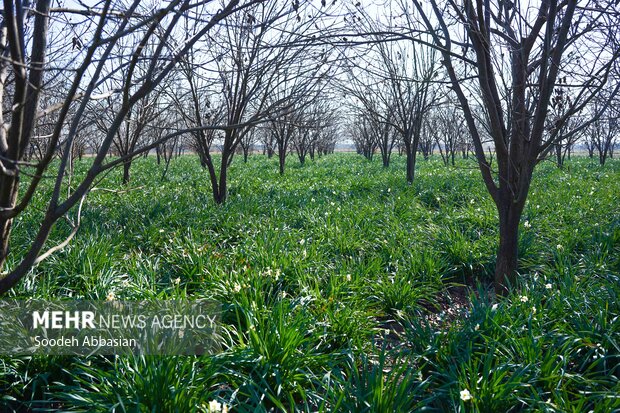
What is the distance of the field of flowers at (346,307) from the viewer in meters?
2.22

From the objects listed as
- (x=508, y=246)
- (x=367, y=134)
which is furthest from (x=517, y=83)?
(x=367, y=134)

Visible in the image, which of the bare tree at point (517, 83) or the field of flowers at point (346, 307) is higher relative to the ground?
the bare tree at point (517, 83)

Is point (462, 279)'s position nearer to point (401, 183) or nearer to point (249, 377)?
point (249, 377)

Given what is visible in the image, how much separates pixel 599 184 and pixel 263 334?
10628 mm

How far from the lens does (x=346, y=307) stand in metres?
3.21

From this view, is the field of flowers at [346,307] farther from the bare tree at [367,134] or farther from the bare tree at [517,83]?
the bare tree at [367,134]

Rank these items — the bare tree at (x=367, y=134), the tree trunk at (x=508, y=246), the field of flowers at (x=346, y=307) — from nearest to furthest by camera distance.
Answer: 1. the field of flowers at (x=346, y=307)
2. the tree trunk at (x=508, y=246)
3. the bare tree at (x=367, y=134)

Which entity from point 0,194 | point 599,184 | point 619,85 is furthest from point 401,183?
point 0,194

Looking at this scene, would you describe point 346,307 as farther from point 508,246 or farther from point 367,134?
point 367,134

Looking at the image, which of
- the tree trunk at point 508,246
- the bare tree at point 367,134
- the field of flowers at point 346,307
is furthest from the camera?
the bare tree at point 367,134

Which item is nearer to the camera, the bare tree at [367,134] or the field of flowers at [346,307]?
the field of flowers at [346,307]

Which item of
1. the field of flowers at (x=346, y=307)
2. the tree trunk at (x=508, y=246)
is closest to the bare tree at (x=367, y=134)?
the field of flowers at (x=346, y=307)

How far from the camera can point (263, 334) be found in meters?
2.68

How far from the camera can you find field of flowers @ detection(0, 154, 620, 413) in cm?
222
